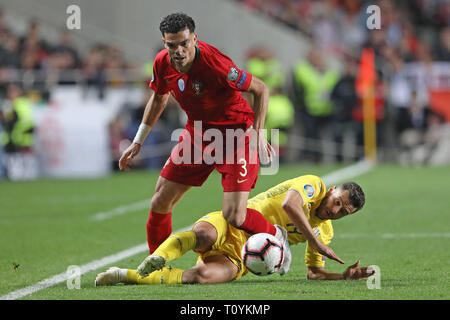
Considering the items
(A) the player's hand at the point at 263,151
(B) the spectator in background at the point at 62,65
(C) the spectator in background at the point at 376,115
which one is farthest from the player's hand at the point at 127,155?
(B) the spectator in background at the point at 62,65

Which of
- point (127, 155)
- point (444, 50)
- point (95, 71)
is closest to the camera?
point (127, 155)

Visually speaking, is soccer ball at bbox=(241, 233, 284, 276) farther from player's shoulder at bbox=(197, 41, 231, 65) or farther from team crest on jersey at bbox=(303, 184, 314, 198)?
player's shoulder at bbox=(197, 41, 231, 65)

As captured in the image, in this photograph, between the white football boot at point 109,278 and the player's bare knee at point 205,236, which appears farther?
the player's bare knee at point 205,236

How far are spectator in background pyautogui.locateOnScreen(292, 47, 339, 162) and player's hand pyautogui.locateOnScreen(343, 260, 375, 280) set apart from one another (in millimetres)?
11492

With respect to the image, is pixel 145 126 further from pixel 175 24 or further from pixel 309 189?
pixel 309 189

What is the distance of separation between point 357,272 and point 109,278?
177 centimetres

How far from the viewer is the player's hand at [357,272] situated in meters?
6.01

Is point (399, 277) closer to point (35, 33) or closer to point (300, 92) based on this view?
point (300, 92)

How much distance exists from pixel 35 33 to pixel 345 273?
13.7 meters

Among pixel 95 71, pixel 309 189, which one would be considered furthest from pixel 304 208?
pixel 95 71

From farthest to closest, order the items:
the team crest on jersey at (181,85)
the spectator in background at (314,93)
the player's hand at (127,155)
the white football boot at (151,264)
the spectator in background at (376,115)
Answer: the spectator in background at (376,115), the spectator in background at (314,93), the player's hand at (127,155), the team crest on jersey at (181,85), the white football boot at (151,264)

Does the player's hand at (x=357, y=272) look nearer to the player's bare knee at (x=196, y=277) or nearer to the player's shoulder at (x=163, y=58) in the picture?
the player's bare knee at (x=196, y=277)

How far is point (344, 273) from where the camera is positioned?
A: 6121 millimetres

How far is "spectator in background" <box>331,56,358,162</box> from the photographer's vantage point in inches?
679
